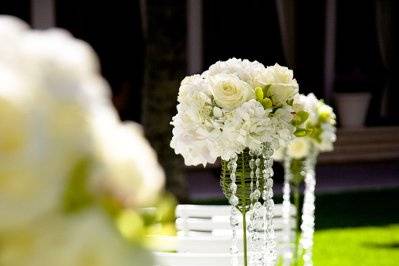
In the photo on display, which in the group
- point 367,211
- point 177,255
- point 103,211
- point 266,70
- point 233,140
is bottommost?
point 367,211

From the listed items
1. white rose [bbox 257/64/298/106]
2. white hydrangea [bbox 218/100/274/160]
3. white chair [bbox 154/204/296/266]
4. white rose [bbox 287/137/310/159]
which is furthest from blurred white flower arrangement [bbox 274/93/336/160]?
white hydrangea [bbox 218/100/274/160]

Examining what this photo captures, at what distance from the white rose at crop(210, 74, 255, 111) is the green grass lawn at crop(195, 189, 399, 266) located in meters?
3.87

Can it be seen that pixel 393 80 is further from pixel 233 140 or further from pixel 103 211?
pixel 103 211

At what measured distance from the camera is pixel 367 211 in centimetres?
855

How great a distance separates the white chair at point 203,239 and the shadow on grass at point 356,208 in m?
3.37

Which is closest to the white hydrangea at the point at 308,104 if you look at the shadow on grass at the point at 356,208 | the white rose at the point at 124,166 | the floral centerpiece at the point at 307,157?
the floral centerpiece at the point at 307,157

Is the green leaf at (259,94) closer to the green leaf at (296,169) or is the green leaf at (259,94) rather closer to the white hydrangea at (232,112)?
the white hydrangea at (232,112)

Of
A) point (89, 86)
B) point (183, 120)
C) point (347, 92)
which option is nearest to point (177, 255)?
point (183, 120)

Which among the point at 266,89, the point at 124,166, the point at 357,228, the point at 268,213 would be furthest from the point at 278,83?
the point at 357,228

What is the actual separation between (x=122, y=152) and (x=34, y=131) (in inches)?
2.5

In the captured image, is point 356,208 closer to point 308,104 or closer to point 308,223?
point 308,223

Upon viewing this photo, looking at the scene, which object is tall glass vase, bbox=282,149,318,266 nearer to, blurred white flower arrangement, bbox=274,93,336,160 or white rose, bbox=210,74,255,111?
blurred white flower arrangement, bbox=274,93,336,160

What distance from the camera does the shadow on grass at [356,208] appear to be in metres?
8.06

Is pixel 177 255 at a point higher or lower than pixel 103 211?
lower
